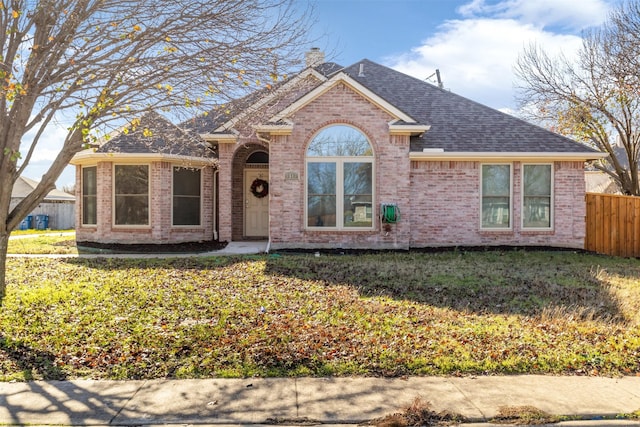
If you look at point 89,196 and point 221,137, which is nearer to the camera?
point 221,137

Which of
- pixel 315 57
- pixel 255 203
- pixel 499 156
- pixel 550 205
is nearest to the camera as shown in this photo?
pixel 315 57

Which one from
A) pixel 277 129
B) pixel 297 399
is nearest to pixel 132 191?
pixel 277 129

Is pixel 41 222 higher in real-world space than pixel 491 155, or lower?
lower

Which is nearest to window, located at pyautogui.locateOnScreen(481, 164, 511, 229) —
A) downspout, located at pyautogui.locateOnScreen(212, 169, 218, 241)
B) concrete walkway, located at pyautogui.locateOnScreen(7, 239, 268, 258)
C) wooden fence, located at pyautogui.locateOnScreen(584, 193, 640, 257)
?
wooden fence, located at pyautogui.locateOnScreen(584, 193, 640, 257)

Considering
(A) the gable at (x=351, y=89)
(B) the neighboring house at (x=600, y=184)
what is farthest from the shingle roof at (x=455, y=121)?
(B) the neighboring house at (x=600, y=184)

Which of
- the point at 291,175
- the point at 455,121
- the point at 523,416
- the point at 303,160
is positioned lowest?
the point at 523,416

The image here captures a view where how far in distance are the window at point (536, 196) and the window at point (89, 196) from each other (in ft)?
45.4

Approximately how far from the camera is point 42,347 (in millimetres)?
5945

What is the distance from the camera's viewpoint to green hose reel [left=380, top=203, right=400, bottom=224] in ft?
44.2

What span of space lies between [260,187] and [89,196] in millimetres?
5804

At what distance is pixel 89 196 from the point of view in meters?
16.4

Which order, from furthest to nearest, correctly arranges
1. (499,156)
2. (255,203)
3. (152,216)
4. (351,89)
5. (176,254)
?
(255,203) < (152,216) < (499,156) < (176,254) < (351,89)

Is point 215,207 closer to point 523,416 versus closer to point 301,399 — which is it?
point 301,399

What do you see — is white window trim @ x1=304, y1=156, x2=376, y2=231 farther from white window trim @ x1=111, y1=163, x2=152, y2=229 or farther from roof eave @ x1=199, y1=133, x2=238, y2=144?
white window trim @ x1=111, y1=163, x2=152, y2=229
